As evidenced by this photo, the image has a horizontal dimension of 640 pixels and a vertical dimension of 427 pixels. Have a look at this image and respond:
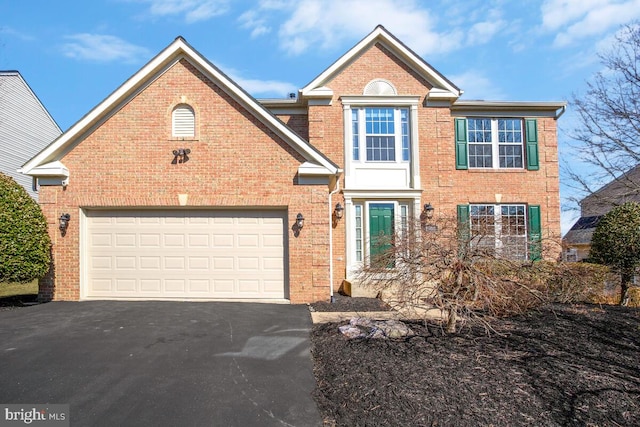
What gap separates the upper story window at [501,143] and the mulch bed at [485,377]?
7566 mm

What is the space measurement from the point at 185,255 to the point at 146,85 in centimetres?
430

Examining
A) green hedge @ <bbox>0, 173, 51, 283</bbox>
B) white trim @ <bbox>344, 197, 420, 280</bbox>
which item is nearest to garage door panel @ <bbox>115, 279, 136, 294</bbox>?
green hedge @ <bbox>0, 173, 51, 283</bbox>

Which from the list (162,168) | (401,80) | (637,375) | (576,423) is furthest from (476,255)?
(401,80)

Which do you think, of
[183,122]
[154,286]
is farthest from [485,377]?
[183,122]

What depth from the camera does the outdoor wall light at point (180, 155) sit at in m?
9.75

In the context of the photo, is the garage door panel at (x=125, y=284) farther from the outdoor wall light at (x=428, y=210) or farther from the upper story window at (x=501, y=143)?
the upper story window at (x=501, y=143)

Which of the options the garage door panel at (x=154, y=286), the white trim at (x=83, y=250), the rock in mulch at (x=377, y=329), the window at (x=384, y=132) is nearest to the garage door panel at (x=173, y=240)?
the garage door panel at (x=154, y=286)

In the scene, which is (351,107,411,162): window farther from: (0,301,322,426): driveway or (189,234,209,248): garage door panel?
(0,301,322,426): driveway

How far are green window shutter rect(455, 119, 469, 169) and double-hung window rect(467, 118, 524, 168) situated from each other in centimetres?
29

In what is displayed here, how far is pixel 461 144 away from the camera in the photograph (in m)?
13.3

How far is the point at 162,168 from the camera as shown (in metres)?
9.80

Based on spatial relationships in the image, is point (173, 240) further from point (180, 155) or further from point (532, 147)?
point (532, 147)

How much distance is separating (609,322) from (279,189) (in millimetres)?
7078

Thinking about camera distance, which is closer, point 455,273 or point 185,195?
point 455,273
